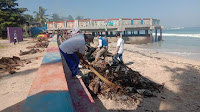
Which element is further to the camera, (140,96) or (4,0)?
(4,0)

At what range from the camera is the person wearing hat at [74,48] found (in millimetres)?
3902

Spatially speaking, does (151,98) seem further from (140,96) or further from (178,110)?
(178,110)

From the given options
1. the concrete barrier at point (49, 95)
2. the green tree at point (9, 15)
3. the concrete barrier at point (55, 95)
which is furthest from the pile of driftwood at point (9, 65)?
the green tree at point (9, 15)

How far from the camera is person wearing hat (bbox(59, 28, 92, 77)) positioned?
12.8 feet

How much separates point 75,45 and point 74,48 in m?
0.11

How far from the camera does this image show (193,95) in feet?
15.8

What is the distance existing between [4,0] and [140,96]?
31.8 metres

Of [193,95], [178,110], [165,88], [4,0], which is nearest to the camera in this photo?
[178,110]

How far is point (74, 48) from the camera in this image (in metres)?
4.01

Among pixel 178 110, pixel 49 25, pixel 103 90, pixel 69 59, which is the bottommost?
pixel 178 110

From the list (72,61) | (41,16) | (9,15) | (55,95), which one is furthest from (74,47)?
(41,16)

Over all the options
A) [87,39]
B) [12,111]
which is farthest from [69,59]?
[12,111]

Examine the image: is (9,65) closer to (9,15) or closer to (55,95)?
(55,95)

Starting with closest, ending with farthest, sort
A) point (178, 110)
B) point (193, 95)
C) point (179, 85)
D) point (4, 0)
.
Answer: point (178, 110)
point (193, 95)
point (179, 85)
point (4, 0)
